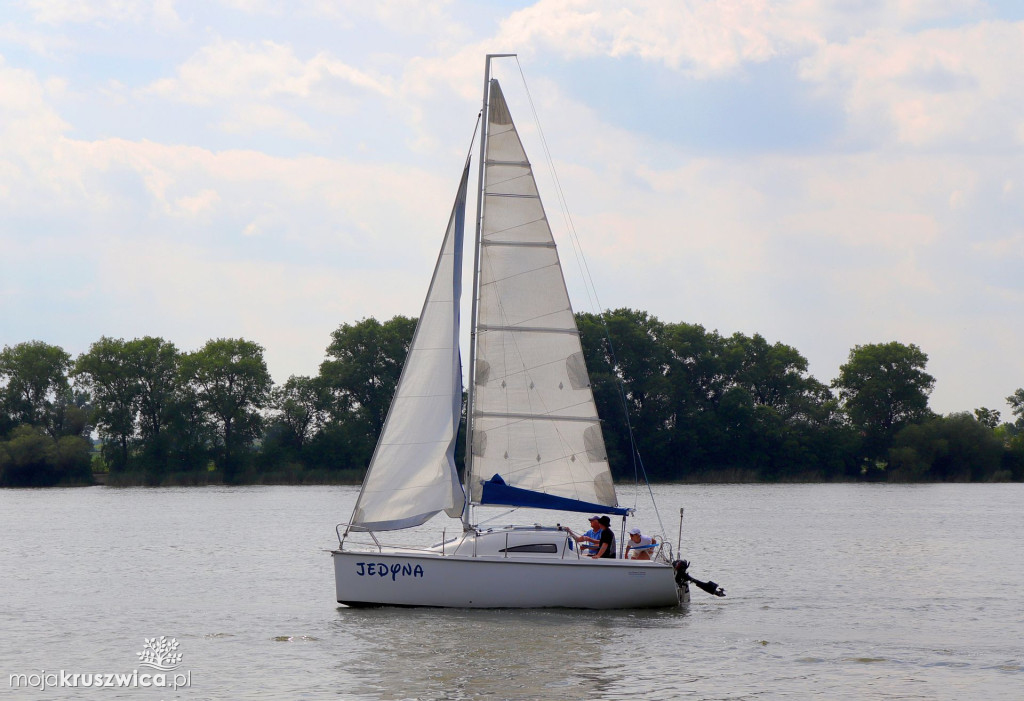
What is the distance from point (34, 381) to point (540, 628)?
8645cm

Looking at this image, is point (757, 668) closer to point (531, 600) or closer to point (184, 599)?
point (531, 600)

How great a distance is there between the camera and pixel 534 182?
76.5ft

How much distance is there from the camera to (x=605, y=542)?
23469 mm

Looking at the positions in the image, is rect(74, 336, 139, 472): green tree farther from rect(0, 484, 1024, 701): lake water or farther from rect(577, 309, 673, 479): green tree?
rect(0, 484, 1024, 701): lake water

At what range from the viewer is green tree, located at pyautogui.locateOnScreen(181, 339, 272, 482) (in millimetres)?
97562

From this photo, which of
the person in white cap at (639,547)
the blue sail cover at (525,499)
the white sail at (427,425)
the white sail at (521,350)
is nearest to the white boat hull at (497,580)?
the person in white cap at (639,547)

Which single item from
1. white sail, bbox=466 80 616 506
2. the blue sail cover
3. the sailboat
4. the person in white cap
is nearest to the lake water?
the sailboat

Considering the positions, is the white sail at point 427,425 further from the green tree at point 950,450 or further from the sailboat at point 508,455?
the green tree at point 950,450

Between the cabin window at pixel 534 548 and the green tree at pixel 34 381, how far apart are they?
274 feet

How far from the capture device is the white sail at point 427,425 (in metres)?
23.7

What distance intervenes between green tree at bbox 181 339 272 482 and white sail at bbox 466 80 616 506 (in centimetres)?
7720

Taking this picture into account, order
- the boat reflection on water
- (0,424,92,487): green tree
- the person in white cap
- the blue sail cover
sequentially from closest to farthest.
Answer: the boat reflection on water
the blue sail cover
the person in white cap
(0,424,92,487): green tree

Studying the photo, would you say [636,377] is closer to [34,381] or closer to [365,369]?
Answer: [365,369]

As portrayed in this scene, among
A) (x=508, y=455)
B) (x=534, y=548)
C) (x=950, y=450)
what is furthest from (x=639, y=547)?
(x=950, y=450)
